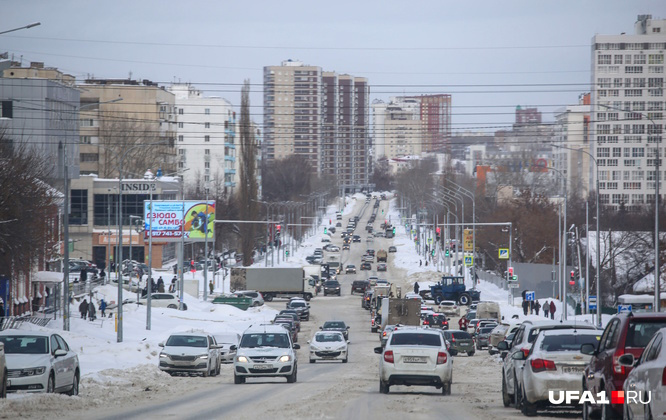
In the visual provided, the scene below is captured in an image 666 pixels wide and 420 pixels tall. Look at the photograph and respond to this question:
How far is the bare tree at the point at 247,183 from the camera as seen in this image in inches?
4250

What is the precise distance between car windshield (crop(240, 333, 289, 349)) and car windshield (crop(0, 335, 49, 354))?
733 cm

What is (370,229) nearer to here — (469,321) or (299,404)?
(469,321)

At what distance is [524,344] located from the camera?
2036 centimetres

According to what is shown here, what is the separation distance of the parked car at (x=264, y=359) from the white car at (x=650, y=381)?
51.4 ft

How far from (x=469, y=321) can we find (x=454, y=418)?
44.8 metres

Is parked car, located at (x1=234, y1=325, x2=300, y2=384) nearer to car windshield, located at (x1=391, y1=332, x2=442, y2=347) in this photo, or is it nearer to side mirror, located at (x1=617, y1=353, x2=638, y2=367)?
car windshield, located at (x1=391, y1=332, x2=442, y2=347)

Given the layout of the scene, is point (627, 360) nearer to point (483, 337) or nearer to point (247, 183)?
point (483, 337)

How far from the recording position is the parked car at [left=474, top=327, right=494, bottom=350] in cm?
4922

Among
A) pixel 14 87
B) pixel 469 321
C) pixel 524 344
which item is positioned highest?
pixel 14 87

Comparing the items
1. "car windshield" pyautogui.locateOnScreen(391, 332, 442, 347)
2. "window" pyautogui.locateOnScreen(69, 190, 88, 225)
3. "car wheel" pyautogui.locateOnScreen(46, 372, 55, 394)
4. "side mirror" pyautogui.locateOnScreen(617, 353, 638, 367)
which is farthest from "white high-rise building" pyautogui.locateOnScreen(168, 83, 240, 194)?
"side mirror" pyautogui.locateOnScreen(617, 353, 638, 367)

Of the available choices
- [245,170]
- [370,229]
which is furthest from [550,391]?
[370,229]

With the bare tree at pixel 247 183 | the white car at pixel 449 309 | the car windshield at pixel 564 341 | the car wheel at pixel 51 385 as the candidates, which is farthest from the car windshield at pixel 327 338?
the bare tree at pixel 247 183

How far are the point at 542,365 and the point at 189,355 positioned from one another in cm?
1544

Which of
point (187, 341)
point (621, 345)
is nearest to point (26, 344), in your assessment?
point (187, 341)
